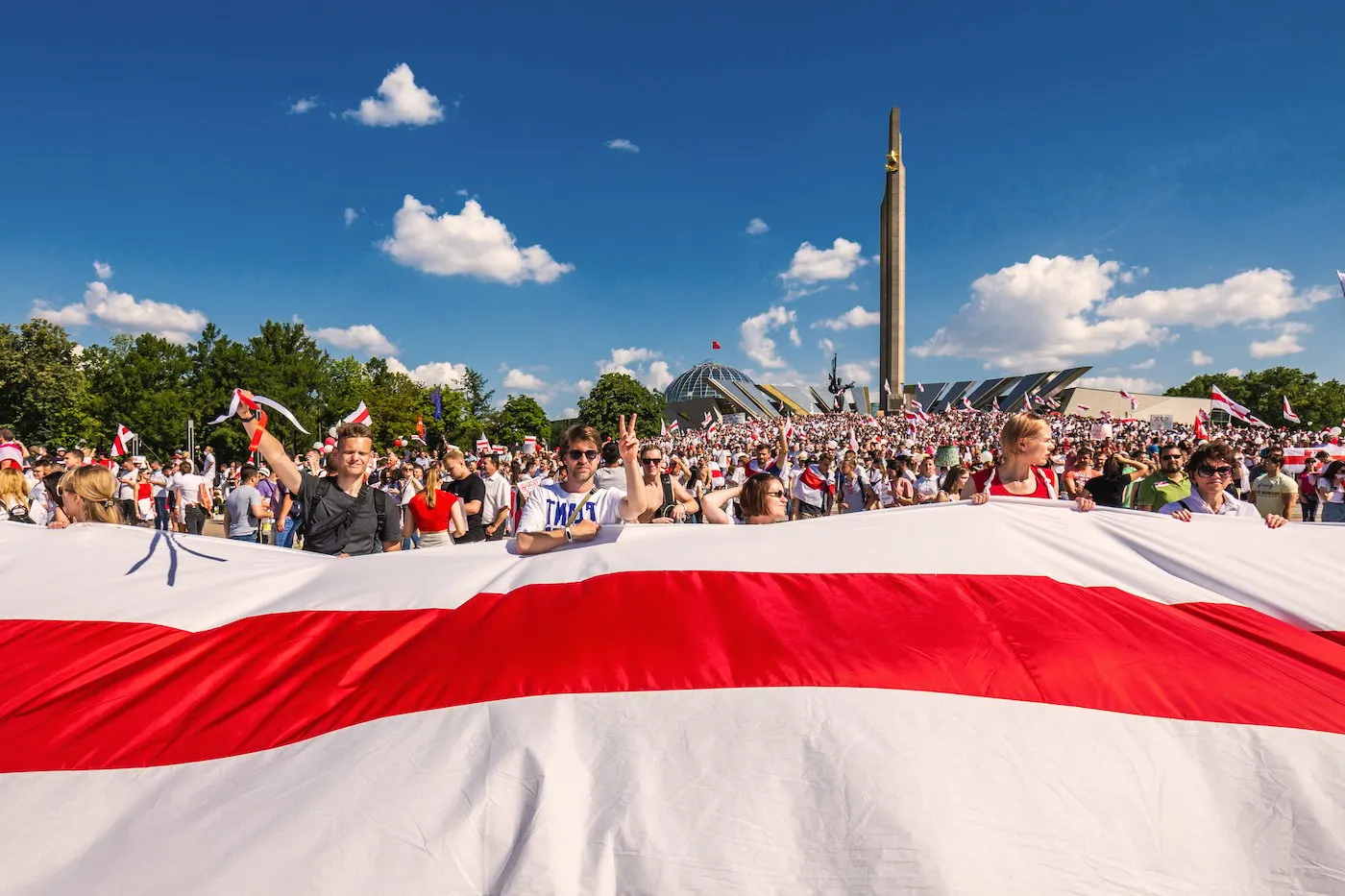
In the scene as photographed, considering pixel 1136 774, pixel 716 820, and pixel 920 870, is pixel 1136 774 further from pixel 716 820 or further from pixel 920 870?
pixel 716 820

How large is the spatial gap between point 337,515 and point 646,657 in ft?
8.31

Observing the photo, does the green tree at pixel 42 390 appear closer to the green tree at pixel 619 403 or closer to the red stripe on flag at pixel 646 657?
the green tree at pixel 619 403

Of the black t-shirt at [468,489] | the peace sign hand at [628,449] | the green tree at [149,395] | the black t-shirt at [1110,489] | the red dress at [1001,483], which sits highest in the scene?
the green tree at [149,395]

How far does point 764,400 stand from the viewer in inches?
4417

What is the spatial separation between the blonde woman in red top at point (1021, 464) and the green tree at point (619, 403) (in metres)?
65.0

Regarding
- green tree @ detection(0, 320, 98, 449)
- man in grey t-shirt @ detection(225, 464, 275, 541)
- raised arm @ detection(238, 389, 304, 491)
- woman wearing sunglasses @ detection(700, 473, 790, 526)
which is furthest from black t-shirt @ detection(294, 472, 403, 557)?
green tree @ detection(0, 320, 98, 449)

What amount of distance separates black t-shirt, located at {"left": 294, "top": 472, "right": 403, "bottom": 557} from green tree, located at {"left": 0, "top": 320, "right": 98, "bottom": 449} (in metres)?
50.1

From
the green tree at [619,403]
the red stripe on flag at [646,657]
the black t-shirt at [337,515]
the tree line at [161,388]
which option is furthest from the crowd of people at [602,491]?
the green tree at [619,403]

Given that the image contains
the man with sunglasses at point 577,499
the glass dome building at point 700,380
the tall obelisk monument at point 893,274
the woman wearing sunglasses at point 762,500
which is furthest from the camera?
the glass dome building at point 700,380

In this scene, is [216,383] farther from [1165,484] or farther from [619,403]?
[1165,484]

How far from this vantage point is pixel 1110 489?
6.08m

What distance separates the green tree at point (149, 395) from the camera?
4091cm

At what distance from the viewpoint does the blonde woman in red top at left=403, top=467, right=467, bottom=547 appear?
6.16 meters

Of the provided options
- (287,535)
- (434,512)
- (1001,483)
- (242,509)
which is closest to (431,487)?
(434,512)
